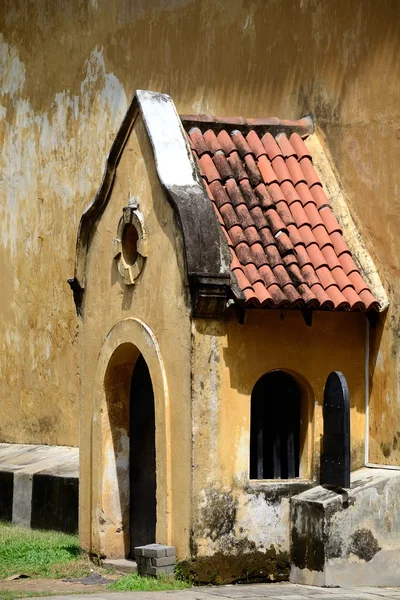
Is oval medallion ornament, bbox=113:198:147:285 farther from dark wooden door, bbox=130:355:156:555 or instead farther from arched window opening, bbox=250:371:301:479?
arched window opening, bbox=250:371:301:479

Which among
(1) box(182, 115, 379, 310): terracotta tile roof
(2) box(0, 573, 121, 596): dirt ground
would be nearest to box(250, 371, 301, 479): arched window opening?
(1) box(182, 115, 379, 310): terracotta tile roof

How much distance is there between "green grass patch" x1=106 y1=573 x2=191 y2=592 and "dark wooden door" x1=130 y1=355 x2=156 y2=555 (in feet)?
4.76

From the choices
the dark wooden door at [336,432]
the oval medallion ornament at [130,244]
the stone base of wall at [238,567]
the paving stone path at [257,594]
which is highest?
the oval medallion ornament at [130,244]

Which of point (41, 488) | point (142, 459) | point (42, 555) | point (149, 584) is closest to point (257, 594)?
point (149, 584)

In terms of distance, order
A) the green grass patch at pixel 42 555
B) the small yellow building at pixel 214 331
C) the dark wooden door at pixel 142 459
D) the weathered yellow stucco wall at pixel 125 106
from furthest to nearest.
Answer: the dark wooden door at pixel 142 459
the green grass patch at pixel 42 555
the weathered yellow stucco wall at pixel 125 106
the small yellow building at pixel 214 331

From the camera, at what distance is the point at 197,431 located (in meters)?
11.4

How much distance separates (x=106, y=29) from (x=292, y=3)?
14.6 ft

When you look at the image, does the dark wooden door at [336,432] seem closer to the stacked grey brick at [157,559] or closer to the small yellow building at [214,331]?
the small yellow building at [214,331]

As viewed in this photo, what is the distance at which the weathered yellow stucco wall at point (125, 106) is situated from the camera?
39.5ft

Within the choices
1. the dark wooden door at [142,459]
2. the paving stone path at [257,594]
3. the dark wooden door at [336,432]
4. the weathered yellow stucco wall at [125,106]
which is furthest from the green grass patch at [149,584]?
the weathered yellow stucco wall at [125,106]

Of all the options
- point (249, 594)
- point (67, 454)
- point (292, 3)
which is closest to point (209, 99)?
point (292, 3)

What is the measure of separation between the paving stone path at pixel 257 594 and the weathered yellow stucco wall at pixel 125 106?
142cm

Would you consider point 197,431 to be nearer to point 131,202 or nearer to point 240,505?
point 240,505

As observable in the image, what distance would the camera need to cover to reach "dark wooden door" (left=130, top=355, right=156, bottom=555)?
515 inches
